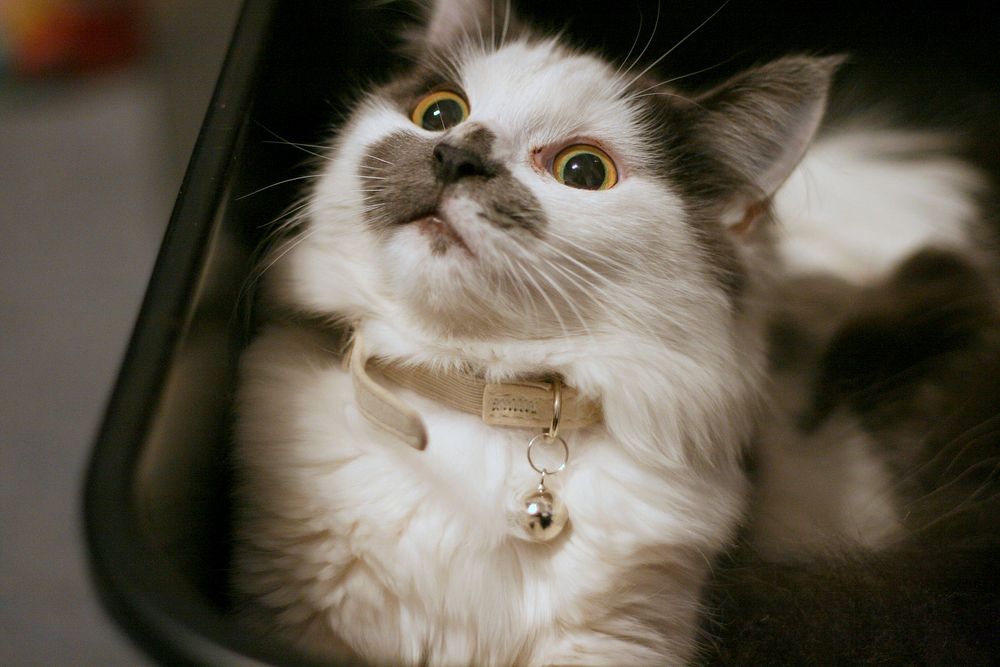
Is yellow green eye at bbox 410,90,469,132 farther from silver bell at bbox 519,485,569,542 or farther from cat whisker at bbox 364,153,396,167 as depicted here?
silver bell at bbox 519,485,569,542

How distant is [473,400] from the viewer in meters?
0.89

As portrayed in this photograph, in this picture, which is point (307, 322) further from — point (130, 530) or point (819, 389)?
point (819, 389)

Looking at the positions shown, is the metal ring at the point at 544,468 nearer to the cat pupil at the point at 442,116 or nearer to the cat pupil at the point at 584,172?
the cat pupil at the point at 584,172

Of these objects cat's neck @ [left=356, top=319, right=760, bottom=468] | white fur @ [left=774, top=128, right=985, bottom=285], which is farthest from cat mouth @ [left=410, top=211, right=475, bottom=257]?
white fur @ [left=774, top=128, right=985, bottom=285]

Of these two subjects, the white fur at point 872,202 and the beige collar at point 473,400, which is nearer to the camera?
the beige collar at point 473,400

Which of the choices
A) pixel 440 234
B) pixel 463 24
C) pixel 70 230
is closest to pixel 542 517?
pixel 440 234

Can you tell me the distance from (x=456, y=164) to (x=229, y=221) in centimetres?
25

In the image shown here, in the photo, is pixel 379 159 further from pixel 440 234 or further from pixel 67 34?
pixel 67 34

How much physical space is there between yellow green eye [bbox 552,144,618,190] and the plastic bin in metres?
0.34

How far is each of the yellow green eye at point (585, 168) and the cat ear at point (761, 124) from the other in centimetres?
14

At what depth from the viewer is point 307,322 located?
3.35 ft

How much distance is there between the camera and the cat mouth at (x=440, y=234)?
82cm

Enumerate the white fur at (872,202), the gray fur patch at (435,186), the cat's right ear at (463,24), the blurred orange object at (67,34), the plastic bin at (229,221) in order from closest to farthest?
the plastic bin at (229,221) → the gray fur patch at (435,186) → the cat's right ear at (463,24) → the white fur at (872,202) → the blurred orange object at (67,34)

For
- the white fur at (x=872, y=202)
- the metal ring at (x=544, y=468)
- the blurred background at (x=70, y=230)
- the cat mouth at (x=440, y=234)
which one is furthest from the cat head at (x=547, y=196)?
the blurred background at (x=70, y=230)
